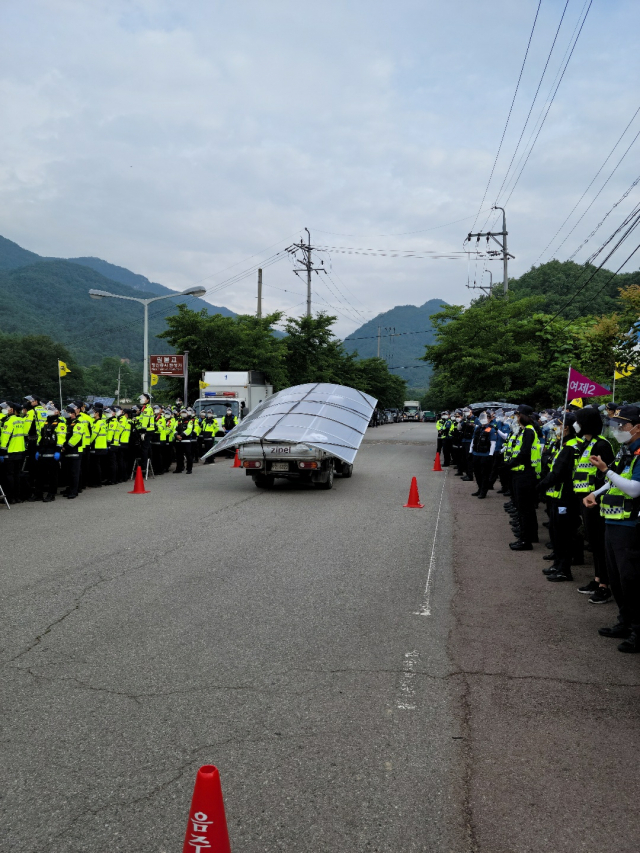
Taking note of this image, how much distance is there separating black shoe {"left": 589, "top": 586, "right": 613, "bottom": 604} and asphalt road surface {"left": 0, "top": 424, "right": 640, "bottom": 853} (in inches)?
8.0

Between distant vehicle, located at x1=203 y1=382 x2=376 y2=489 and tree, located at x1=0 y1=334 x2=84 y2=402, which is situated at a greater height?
tree, located at x1=0 y1=334 x2=84 y2=402

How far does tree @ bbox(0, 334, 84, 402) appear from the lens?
76125mm

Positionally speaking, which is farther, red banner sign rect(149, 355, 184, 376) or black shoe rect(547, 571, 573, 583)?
red banner sign rect(149, 355, 184, 376)

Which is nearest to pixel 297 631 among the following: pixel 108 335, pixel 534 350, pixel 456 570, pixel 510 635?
pixel 510 635

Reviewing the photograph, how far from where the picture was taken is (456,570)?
26.6ft

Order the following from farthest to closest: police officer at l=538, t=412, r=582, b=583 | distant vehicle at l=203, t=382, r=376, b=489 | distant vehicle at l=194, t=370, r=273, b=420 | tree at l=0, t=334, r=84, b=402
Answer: tree at l=0, t=334, r=84, b=402
distant vehicle at l=194, t=370, r=273, b=420
distant vehicle at l=203, t=382, r=376, b=489
police officer at l=538, t=412, r=582, b=583

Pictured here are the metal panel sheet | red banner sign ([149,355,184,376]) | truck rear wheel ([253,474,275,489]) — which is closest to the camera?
the metal panel sheet

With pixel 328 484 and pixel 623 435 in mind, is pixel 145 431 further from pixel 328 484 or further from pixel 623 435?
pixel 623 435

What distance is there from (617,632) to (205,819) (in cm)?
443

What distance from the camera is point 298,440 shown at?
14.4 meters

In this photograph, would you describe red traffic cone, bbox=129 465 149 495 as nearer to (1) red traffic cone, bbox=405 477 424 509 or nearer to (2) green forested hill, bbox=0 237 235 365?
(1) red traffic cone, bbox=405 477 424 509

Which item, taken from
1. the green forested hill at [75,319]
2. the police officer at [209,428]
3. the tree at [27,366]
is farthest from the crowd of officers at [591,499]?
the green forested hill at [75,319]

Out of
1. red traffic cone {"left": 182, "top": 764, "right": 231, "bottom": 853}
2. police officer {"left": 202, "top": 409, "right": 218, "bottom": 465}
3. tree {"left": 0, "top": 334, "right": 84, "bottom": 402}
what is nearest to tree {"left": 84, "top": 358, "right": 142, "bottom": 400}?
tree {"left": 0, "top": 334, "right": 84, "bottom": 402}

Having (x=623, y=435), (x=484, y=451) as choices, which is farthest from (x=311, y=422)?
(x=623, y=435)
